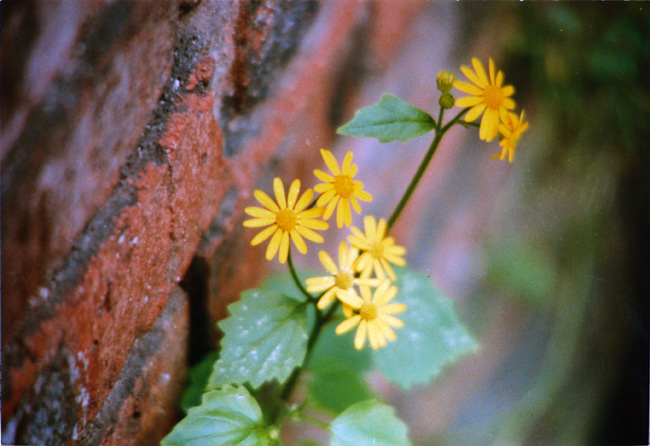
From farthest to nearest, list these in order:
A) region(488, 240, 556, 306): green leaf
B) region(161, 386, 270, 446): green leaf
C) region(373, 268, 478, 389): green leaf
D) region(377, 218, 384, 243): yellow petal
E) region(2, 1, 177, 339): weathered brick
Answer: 1. region(488, 240, 556, 306): green leaf
2. region(373, 268, 478, 389): green leaf
3. region(377, 218, 384, 243): yellow petal
4. region(161, 386, 270, 446): green leaf
5. region(2, 1, 177, 339): weathered brick

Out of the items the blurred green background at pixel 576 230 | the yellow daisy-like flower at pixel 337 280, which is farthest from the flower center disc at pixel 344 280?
the blurred green background at pixel 576 230

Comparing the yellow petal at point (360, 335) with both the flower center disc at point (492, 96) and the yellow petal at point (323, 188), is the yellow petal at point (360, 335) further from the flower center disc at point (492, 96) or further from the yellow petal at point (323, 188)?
the flower center disc at point (492, 96)

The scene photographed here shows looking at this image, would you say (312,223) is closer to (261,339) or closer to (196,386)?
(261,339)

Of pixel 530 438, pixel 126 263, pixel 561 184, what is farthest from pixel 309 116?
pixel 530 438

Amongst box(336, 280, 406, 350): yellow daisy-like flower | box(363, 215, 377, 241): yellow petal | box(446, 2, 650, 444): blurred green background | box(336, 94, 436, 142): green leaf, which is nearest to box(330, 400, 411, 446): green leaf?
box(336, 280, 406, 350): yellow daisy-like flower

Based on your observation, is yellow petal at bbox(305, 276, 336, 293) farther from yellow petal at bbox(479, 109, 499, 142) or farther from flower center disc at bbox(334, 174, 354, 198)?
yellow petal at bbox(479, 109, 499, 142)

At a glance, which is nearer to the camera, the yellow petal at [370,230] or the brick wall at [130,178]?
the brick wall at [130,178]

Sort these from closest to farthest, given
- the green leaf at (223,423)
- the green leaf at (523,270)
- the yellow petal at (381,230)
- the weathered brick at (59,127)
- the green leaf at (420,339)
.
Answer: the weathered brick at (59,127) → the green leaf at (223,423) → the yellow petal at (381,230) → the green leaf at (420,339) → the green leaf at (523,270)
